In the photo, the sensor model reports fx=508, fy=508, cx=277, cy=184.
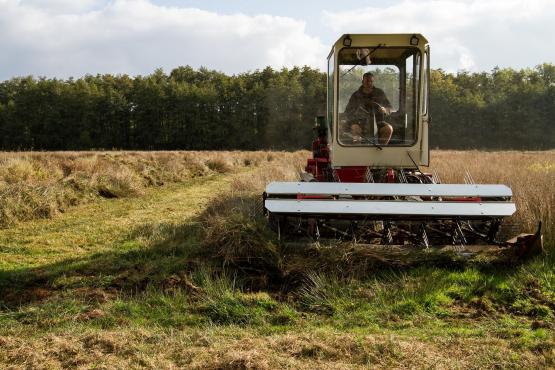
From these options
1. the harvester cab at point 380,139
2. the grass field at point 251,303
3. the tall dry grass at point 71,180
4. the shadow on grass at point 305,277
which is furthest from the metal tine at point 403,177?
the tall dry grass at point 71,180

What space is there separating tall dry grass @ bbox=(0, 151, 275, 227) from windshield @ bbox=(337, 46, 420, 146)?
19.7 feet

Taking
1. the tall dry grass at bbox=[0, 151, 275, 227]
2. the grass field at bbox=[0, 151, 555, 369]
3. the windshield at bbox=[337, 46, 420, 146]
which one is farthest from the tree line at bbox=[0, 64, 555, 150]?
the grass field at bbox=[0, 151, 555, 369]

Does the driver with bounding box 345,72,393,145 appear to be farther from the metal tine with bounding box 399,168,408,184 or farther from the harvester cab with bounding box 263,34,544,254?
the metal tine with bounding box 399,168,408,184

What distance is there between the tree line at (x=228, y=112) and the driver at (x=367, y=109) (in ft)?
162

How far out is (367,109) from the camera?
7469 millimetres

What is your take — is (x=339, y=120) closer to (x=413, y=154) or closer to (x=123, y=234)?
(x=413, y=154)

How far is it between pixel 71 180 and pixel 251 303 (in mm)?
8687

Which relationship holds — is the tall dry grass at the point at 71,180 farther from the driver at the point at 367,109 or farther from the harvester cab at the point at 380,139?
the driver at the point at 367,109

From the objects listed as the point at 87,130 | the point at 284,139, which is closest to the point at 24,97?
the point at 87,130

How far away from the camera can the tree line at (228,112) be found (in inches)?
2231

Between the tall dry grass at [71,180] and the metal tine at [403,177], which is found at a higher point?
the metal tine at [403,177]

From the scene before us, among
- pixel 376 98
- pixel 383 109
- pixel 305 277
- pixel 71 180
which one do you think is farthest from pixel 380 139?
pixel 71 180

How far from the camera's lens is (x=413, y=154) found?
7348 mm

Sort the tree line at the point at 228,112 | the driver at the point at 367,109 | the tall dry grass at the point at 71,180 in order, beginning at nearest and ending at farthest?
the driver at the point at 367,109 < the tall dry grass at the point at 71,180 < the tree line at the point at 228,112
